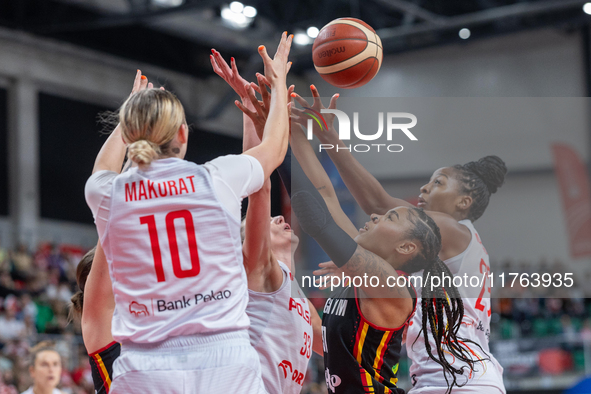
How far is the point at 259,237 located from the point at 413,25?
16196mm

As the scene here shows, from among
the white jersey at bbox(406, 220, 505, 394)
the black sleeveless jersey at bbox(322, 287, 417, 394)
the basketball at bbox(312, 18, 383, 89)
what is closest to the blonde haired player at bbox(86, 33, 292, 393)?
the black sleeveless jersey at bbox(322, 287, 417, 394)

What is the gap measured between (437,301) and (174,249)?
6.29 ft

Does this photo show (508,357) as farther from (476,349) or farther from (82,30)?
(82,30)

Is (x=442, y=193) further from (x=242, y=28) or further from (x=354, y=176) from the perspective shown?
(x=242, y=28)

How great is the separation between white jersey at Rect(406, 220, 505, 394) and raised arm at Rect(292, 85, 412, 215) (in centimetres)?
50

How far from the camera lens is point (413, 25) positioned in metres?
18.4

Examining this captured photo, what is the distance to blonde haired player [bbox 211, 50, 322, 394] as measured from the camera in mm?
3250

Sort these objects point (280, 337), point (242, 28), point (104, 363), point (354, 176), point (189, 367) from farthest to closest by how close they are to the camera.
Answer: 1. point (242, 28)
2. point (354, 176)
3. point (280, 337)
4. point (104, 363)
5. point (189, 367)

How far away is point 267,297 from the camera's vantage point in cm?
344

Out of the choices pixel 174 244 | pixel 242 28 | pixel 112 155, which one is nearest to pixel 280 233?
pixel 112 155

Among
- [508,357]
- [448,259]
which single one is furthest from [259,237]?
[508,357]

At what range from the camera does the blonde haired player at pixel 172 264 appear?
7.71ft

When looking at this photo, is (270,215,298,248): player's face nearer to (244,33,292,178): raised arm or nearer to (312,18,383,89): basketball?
(312,18,383,89): basketball

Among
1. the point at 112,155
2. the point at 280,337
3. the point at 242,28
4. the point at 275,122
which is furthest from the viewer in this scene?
the point at 242,28
